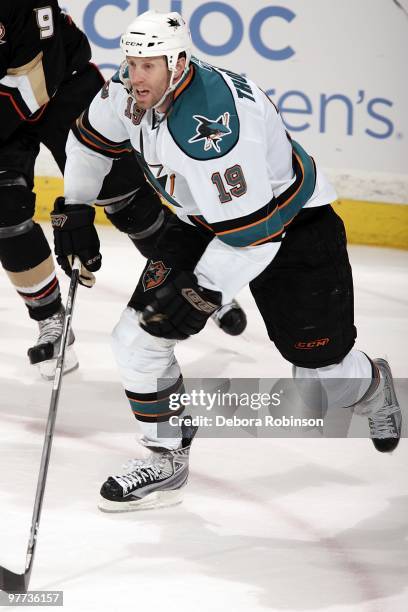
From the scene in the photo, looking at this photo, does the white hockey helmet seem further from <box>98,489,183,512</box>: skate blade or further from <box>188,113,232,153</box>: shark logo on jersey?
<box>98,489,183,512</box>: skate blade

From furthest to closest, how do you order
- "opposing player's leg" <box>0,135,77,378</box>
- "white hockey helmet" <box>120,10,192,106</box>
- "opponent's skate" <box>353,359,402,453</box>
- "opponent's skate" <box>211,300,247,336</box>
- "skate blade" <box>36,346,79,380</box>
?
"opponent's skate" <box>211,300,247,336</box> → "skate blade" <box>36,346,79,380</box> → "opposing player's leg" <box>0,135,77,378</box> → "opponent's skate" <box>353,359,402,453</box> → "white hockey helmet" <box>120,10,192,106</box>

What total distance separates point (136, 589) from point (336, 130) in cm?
321

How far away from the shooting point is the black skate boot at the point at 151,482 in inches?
99.7

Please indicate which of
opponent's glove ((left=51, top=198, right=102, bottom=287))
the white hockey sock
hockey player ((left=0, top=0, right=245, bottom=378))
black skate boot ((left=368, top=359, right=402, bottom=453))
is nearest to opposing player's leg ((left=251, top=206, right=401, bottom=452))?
the white hockey sock

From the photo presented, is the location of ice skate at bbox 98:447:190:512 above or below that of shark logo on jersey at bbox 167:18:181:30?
below

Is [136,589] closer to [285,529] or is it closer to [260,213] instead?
[285,529]

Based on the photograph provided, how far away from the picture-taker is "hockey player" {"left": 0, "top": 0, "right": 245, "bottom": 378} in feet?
10.3

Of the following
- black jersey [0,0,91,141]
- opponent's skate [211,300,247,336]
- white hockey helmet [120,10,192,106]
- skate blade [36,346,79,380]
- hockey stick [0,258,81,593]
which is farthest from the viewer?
opponent's skate [211,300,247,336]

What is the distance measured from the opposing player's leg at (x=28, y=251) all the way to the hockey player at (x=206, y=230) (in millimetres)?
590

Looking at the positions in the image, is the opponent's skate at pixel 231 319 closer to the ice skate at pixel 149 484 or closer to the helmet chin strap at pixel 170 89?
the ice skate at pixel 149 484

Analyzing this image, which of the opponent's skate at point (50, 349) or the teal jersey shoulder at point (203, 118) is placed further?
the opponent's skate at point (50, 349)

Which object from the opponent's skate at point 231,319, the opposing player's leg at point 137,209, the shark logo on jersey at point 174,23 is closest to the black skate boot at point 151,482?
the opposing player's leg at point 137,209

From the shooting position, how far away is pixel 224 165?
7.15 ft

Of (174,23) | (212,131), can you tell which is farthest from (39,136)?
(212,131)
